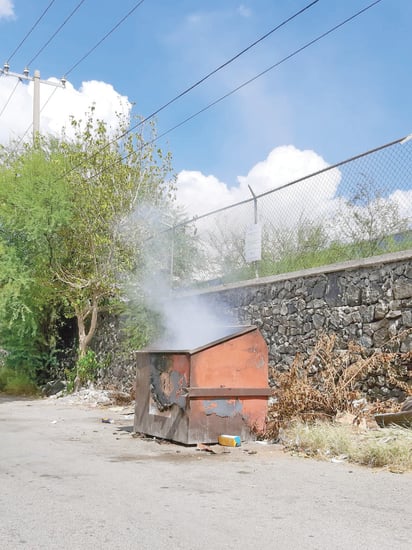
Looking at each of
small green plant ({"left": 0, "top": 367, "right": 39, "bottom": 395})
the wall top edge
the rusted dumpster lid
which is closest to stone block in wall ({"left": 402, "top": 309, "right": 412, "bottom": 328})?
the wall top edge

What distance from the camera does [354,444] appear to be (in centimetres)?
688

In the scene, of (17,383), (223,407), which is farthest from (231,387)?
(17,383)

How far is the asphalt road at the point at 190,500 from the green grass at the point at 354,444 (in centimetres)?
22

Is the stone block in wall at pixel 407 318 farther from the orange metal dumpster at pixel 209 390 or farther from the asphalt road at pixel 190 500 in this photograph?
the asphalt road at pixel 190 500

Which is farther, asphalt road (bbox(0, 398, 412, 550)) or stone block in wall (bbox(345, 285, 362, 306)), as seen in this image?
stone block in wall (bbox(345, 285, 362, 306))

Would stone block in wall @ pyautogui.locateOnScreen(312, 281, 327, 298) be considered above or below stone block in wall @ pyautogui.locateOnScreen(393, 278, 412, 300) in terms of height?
above

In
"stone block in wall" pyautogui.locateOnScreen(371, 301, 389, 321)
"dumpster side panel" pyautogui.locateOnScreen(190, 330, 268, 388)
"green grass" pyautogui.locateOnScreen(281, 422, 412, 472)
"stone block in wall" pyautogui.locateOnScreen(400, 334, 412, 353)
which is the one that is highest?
"stone block in wall" pyautogui.locateOnScreen(371, 301, 389, 321)

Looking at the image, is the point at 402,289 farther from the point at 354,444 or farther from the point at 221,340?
the point at 354,444

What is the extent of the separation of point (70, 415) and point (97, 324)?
6.85 m

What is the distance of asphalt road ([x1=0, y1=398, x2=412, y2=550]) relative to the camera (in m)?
3.86

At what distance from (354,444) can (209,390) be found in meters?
1.99

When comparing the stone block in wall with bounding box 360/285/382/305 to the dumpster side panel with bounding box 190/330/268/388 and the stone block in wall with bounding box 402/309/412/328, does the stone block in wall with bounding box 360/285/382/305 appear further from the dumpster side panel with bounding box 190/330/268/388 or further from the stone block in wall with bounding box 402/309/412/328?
the dumpster side panel with bounding box 190/330/268/388

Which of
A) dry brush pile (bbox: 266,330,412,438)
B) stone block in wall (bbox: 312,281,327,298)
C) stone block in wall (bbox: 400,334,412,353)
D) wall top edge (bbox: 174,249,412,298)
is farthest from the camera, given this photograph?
stone block in wall (bbox: 312,281,327,298)

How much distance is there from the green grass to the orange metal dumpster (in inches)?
26.7
